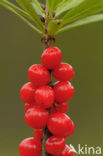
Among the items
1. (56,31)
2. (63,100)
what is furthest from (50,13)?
(63,100)

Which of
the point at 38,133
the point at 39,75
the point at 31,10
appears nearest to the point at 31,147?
the point at 38,133

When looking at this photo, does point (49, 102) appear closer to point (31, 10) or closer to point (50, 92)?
point (50, 92)

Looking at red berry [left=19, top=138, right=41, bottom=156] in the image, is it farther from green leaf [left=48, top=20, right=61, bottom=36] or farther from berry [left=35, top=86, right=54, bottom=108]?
green leaf [left=48, top=20, right=61, bottom=36]

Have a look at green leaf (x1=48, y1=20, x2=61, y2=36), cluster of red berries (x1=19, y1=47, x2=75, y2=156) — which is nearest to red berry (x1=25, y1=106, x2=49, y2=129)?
cluster of red berries (x1=19, y1=47, x2=75, y2=156)

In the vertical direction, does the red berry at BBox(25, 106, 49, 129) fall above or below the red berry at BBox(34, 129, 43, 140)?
above

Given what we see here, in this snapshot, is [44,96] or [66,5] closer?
[44,96]

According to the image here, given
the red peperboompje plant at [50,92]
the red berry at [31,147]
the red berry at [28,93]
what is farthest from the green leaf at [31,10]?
the red berry at [31,147]

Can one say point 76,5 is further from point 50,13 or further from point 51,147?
point 51,147

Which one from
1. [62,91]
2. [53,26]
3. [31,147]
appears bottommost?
[31,147]
